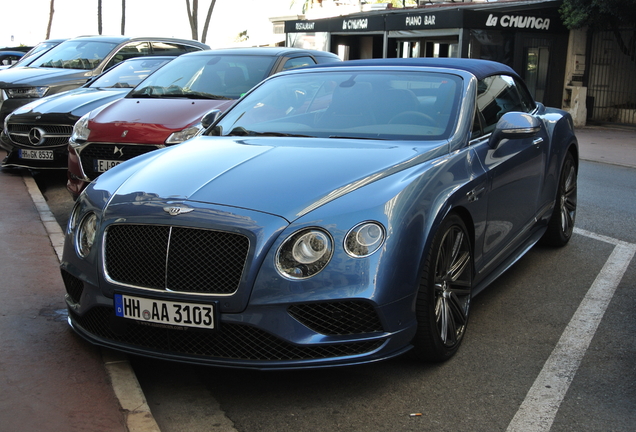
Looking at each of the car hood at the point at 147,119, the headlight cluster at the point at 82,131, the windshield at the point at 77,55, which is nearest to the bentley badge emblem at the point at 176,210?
the car hood at the point at 147,119

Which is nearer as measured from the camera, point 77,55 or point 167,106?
point 167,106

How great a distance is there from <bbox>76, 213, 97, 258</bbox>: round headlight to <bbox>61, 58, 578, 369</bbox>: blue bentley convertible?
0.4 inches

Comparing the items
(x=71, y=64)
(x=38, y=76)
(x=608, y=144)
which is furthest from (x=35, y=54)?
(x=608, y=144)

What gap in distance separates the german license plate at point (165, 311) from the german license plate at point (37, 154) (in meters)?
6.11

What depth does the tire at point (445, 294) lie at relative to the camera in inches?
145

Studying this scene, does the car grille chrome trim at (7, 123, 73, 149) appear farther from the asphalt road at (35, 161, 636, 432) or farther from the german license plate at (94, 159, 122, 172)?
the asphalt road at (35, 161, 636, 432)

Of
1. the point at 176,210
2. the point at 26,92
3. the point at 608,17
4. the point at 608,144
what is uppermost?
the point at 608,17

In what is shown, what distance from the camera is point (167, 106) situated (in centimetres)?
776

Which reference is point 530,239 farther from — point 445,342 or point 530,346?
point 445,342

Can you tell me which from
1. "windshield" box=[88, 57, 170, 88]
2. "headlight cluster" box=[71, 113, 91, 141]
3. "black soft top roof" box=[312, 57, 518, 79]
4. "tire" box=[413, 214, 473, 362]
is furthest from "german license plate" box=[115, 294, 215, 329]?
"windshield" box=[88, 57, 170, 88]

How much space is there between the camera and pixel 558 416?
3432 mm

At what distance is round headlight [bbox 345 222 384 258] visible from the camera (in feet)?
11.1

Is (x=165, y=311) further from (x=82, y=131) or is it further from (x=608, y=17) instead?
(x=608, y=17)

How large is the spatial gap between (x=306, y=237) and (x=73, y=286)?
1.34 meters
